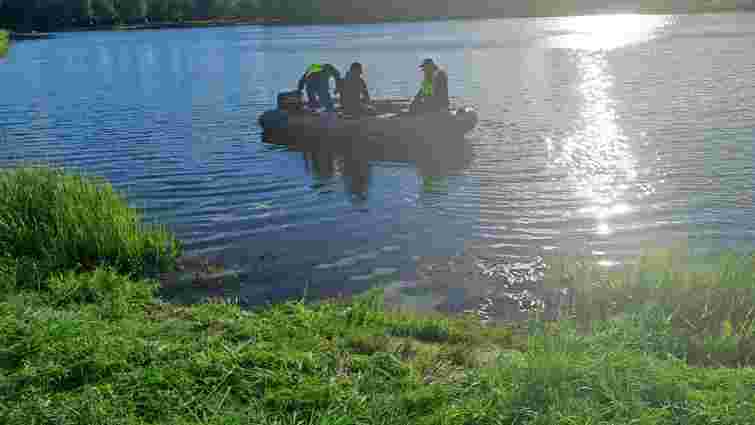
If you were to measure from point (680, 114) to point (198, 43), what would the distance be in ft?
178

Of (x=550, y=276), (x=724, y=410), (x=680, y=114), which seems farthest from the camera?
(x=680, y=114)

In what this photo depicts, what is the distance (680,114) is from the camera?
21.8 meters

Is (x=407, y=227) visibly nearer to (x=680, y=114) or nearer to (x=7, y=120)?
(x=680, y=114)

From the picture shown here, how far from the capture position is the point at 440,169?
1667 centimetres

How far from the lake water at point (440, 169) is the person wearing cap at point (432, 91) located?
121 centimetres

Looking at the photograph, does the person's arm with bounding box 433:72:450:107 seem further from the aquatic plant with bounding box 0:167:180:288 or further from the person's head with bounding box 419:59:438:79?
the aquatic plant with bounding box 0:167:180:288

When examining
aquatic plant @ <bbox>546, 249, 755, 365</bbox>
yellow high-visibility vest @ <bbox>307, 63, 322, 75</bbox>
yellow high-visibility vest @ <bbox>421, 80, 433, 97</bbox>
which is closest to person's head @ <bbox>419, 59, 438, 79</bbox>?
yellow high-visibility vest @ <bbox>421, 80, 433, 97</bbox>

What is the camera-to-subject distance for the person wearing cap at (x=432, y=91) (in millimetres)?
18516

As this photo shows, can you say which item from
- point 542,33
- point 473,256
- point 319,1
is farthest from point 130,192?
point 319,1

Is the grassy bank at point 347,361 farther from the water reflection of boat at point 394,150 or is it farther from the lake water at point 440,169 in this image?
the water reflection of boat at point 394,150

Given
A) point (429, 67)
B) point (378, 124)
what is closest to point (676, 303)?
point (429, 67)

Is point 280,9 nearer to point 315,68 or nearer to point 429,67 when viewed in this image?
point 315,68

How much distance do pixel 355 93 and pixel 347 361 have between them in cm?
1413

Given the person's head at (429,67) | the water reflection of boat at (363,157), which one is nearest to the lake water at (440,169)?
the water reflection of boat at (363,157)
